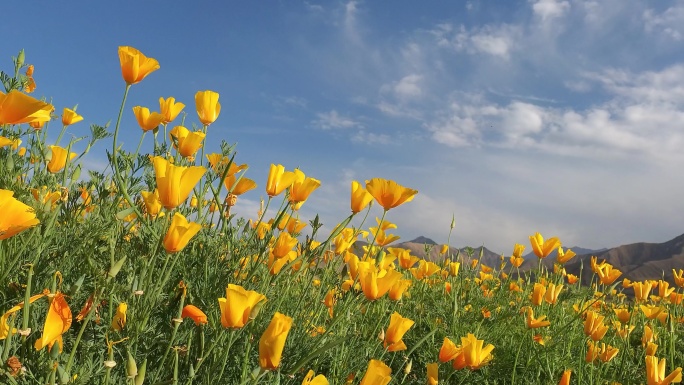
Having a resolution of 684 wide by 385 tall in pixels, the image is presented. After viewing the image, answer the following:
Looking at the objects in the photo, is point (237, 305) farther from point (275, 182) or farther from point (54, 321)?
point (275, 182)

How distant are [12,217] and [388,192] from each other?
55.6 inches

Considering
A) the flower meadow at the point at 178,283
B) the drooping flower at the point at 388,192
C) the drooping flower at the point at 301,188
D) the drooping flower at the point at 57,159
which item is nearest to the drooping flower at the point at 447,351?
the flower meadow at the point at 178,283

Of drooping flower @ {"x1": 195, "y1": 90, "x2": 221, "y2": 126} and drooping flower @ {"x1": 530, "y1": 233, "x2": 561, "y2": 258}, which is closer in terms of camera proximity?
drooping flower @ {"x1": 195, "y1": 90, "x2": 221, "y2": 126}

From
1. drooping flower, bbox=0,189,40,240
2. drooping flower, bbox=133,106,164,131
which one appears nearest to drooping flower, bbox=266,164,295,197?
drooping flower, bbox=133,106,164,131

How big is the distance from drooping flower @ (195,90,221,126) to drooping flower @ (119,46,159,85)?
382 millimetres

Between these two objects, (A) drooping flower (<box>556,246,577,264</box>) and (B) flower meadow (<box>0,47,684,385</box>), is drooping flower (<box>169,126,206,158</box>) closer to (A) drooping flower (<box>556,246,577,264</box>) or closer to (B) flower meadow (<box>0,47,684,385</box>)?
(B) flower meadow (<box>0,47,684,385</box>)

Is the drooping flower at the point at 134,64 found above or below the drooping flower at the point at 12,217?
above

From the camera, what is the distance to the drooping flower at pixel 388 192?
88.0 inches

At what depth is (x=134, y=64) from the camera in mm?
2094

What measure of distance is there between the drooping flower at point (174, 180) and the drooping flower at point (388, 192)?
838 millimetres

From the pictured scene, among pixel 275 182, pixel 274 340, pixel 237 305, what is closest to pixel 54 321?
pixel 237 305

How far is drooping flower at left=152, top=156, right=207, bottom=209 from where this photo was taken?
63.9 inches

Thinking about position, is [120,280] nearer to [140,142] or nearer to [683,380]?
[140,142]

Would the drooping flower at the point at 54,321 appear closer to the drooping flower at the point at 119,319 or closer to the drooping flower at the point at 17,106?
the drooping flower at the point at 119,319
